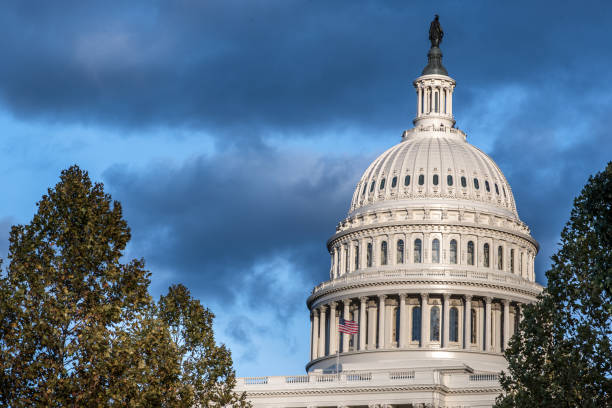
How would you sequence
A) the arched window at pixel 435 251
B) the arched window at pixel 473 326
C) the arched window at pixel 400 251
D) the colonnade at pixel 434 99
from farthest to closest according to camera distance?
the colonnade at pixel 434 99 → the arched window at pixel 400 251 → the arched window at pixel 435 251 → the arched window at pixel 473 326

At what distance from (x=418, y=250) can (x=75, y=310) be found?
104 metres

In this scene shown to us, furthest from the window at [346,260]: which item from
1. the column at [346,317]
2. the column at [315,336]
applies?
the column at [315,336]

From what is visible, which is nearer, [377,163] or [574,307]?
[574,307]

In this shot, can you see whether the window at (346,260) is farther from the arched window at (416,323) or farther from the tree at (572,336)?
the tree at (572,336)

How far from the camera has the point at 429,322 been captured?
14662 cm

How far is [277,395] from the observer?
416ft

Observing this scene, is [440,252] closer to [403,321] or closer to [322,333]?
[403,321]

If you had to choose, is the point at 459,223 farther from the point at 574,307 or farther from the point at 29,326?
the point at 29,326

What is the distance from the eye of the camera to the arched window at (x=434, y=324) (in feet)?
482

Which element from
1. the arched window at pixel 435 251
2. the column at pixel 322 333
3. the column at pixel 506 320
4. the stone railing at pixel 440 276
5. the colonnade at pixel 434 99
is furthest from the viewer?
the colonnade at pixel 434 99

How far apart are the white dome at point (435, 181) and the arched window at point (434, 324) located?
1221 cm

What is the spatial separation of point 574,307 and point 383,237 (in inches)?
3769

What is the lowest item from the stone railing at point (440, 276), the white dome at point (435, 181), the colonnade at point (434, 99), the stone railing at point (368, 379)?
the stone railing at point (368, 379)

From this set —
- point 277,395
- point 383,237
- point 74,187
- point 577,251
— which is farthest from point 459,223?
point 74,187
